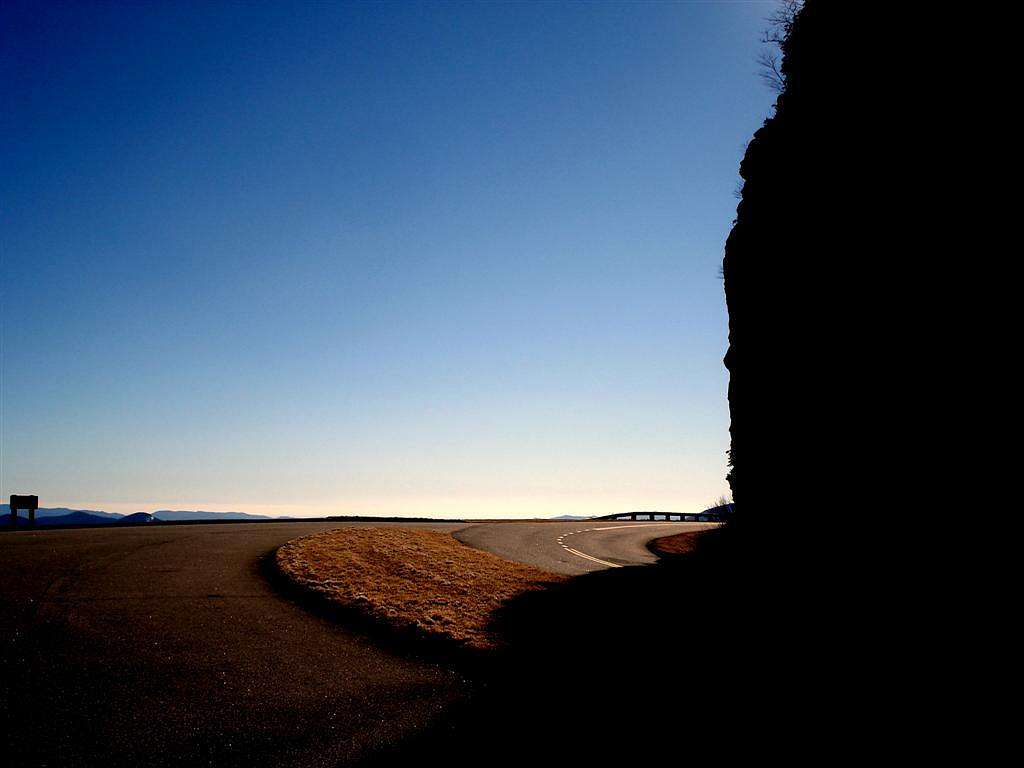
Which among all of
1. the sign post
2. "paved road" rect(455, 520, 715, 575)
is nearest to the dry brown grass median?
"paved road" rect(455, 520, 715, 575)

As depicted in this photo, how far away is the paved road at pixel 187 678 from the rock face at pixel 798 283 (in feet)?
23.8

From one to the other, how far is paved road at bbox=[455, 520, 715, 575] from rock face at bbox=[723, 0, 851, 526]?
611 centimetres

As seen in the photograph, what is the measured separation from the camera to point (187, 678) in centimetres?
620

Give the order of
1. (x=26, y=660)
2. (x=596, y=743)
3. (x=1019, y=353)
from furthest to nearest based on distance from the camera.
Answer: (x=26, y=660) → (x=1019, y=353) → (x=596, y=743)

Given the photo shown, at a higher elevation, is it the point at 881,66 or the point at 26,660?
the point at 881,66

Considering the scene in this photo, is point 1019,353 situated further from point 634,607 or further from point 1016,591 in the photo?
point 634,607

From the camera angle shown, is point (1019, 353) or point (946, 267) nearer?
point (1019, 353)

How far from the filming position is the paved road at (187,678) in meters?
4.77

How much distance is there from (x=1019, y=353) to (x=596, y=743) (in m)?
6.07

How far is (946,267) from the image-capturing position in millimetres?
7074

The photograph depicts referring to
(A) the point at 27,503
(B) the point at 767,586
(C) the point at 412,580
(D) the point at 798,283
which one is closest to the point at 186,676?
(C) the point at 412,580

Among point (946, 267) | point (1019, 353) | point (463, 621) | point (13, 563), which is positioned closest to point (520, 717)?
point (463, 621)

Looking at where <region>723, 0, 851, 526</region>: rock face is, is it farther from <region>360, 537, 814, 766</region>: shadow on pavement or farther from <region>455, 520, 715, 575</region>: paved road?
<region>455, 520, 715, 575</region>: paved road

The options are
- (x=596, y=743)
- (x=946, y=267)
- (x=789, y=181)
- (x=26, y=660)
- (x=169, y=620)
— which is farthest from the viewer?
(x=789, y=181)
